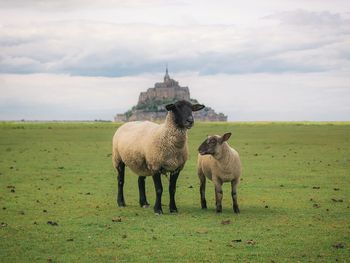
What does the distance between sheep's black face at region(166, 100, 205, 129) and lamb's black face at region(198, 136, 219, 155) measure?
707 mm

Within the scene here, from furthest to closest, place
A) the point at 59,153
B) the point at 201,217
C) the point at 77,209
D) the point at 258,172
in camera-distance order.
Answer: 1. the point at 59,153
2. the point at 258,172
3. the point at 77,209
4. the point at 201,217

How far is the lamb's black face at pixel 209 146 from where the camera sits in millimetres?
15634

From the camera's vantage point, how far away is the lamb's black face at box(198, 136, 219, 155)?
15634 mm

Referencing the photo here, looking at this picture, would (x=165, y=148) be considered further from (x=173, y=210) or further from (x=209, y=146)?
(x=173, y=210)

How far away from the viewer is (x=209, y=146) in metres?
15.7

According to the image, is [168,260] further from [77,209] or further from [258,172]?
[258,172]

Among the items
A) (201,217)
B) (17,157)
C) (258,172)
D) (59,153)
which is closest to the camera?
(201,217)

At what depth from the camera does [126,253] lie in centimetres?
1122

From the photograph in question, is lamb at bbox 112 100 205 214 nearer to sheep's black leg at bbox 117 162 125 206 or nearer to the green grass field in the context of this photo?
sheep's black leg at bbox 117 162 125 206

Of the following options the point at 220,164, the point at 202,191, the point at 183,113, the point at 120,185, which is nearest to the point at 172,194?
the point at 202,191

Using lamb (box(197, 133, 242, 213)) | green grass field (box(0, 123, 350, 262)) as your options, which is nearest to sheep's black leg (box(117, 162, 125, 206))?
green grass field (box(0, 123, 350, 262))

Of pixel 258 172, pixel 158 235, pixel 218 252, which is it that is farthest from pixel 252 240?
pixel 258 172

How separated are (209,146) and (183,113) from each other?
112 centimetres

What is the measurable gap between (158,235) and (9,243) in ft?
9.98
